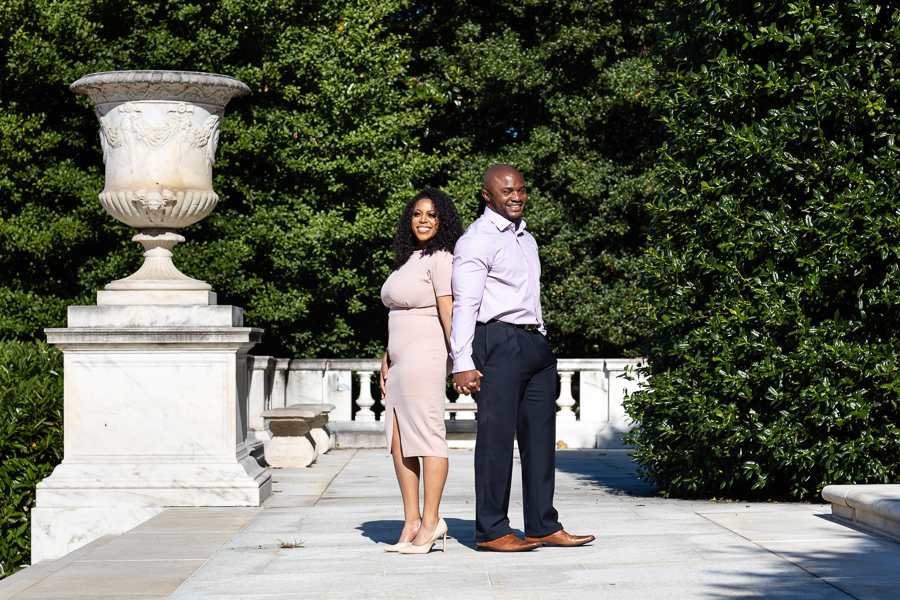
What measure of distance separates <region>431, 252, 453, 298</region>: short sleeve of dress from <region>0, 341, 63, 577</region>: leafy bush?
13.0 ft

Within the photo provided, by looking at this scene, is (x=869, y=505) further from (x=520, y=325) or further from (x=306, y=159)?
(x=306, y=159)

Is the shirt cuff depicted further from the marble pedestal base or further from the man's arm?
the marble pedestal base

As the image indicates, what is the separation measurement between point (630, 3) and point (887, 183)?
12612mm

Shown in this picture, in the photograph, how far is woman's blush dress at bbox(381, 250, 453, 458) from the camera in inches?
204

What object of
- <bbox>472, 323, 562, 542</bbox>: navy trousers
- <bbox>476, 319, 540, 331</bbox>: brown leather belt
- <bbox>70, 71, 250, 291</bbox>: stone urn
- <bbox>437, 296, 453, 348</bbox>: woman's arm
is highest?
<bbox>70, 71, 250, 291</bbox>: stone urn

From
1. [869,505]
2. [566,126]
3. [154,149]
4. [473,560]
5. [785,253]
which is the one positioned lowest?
[473,560]

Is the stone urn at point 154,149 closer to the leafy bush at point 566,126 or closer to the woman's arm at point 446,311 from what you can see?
the woman's arm at point 446,311

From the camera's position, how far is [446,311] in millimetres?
5191

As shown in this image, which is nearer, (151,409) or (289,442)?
(151,409)

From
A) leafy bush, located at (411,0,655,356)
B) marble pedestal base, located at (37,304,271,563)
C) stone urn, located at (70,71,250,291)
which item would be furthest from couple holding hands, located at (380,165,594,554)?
leafy bush, located at (411,0,655,356)

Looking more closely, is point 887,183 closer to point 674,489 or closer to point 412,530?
point 674,489

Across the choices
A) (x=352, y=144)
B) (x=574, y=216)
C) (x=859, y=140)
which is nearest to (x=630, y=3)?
(x=574, y=216)

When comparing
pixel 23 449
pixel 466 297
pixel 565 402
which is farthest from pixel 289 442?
pixel 466 297

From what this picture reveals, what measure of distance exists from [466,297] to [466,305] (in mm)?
41
